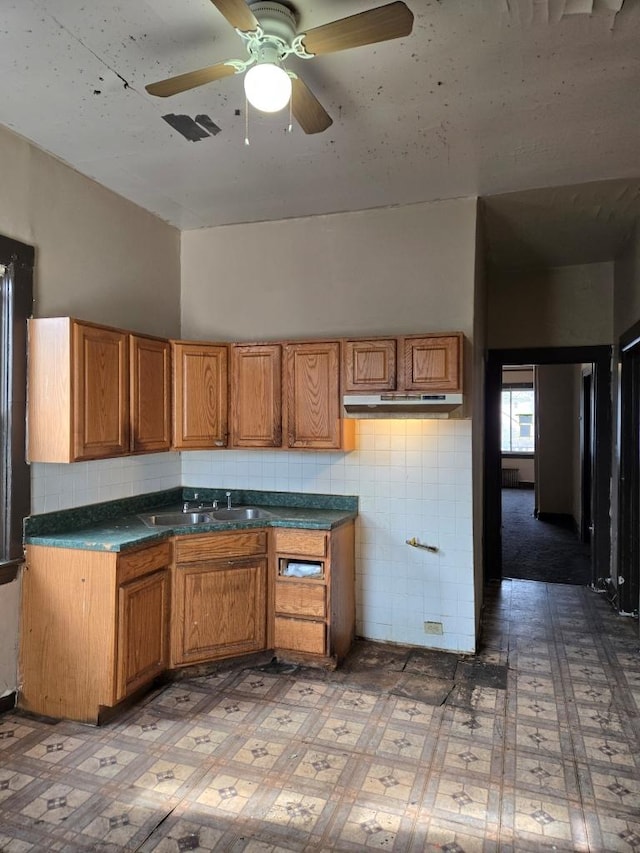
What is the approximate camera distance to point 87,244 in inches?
126

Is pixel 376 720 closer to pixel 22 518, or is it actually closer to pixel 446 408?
pixel 446 408

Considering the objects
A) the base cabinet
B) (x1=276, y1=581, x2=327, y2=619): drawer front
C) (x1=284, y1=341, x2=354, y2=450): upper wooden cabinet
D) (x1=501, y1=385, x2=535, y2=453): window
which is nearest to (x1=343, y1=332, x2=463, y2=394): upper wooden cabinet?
(x1=284, y1=341, x2=354, y2=450): upper wooden cabinet

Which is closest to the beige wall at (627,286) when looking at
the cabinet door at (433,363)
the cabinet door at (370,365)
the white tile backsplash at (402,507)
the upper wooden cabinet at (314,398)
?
the cabinet door at (433,363)

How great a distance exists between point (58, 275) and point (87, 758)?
2421 mm

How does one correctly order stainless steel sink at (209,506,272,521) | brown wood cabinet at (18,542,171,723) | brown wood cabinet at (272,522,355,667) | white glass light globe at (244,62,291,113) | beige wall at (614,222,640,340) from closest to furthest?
1. white glass light globe at (244,62,291,113)
2. brown wood cabinet at (18,542,171,723)
3. brown wood cabinet at (272,522,355,667)
4. stainless steel sink at (209,506,272,521)
5. beige wall at (614,222,640,340)

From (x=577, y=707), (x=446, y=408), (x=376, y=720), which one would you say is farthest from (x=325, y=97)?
(x=577, y=707)

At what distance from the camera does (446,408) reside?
3.07 meters

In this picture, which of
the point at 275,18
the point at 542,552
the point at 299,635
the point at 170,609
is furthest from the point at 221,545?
the point at 542,552

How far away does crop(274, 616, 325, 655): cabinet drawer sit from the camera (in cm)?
323

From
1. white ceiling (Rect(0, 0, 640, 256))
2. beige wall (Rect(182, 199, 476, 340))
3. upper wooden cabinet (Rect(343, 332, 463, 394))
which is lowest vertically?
upper wooden cabinet (Rect(343, 332, 463, 394))

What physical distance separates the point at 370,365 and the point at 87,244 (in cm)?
183

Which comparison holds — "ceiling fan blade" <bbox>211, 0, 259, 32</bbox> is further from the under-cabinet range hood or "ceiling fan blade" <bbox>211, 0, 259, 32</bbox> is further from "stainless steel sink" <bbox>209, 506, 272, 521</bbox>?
"stainless steel sink" <bbox>209, 506, 272, 521</bbox>

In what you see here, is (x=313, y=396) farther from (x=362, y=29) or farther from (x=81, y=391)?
(x=362, y=29)

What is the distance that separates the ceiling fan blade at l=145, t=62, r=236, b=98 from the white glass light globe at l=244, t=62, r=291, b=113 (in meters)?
0.08
